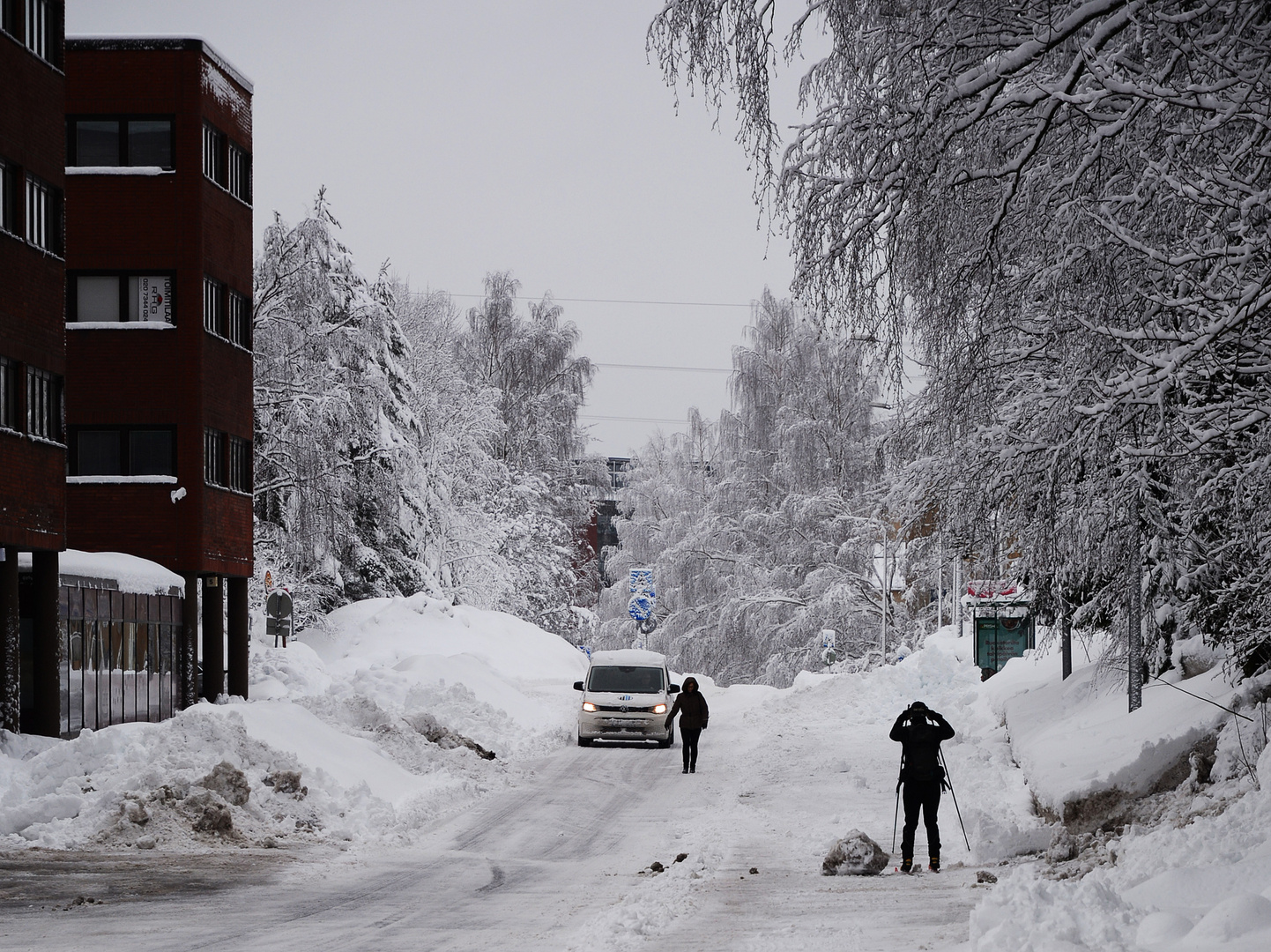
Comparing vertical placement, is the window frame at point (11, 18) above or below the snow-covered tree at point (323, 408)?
above

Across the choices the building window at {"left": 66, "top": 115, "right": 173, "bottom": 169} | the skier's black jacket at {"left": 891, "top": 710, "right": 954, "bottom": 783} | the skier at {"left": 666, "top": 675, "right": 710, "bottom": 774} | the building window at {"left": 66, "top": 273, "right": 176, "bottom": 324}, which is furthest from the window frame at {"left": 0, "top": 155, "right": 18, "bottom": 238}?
the skier's black jacket at {"left": 891, "top": 710, "right": 954, "bottom": 783}

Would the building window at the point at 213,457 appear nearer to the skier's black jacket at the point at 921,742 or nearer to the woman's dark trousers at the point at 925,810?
the skier's black jacket at the point at 921,742

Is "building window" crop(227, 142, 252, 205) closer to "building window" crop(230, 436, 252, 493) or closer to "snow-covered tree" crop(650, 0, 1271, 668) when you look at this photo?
"building window" crop(230, 436, 252, 493)

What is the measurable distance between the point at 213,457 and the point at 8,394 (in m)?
8.13

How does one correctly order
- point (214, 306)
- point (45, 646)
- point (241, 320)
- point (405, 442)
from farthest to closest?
point (405, 442) → point (241, 320) → point (214, 306) → point (45, 646)

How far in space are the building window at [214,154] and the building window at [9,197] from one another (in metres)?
7.43

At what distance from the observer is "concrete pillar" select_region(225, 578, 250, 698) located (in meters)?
32.1

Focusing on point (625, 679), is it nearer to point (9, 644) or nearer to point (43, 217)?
point (9, 644)

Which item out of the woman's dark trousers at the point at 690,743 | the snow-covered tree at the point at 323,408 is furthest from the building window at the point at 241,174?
the woman's dark trousers at the point at 690,743

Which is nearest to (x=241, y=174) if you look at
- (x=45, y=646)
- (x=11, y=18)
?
(x=11, y=18)

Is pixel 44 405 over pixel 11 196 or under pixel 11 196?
under

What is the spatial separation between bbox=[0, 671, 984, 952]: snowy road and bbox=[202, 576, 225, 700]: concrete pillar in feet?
42.1

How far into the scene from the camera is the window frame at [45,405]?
22.5 metres

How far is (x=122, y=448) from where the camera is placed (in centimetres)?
2858
